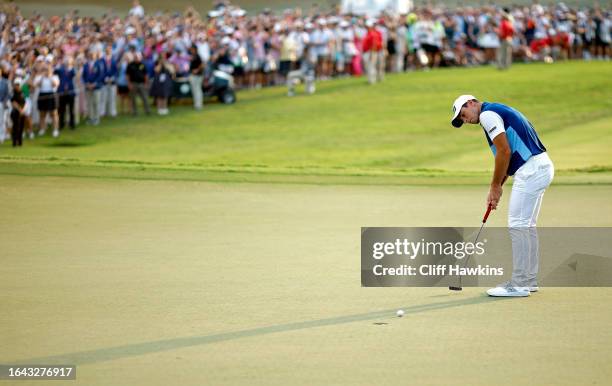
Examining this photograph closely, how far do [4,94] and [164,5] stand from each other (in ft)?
77.6

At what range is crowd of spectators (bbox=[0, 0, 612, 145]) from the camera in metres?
30.6

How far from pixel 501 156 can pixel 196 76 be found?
85.2 ft

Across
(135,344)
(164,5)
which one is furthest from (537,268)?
(164,5)

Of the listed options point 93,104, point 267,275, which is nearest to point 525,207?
point 267,275

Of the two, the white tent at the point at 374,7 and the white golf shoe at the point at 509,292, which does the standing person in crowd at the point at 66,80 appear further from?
the white golf shoe at the point at 509,292

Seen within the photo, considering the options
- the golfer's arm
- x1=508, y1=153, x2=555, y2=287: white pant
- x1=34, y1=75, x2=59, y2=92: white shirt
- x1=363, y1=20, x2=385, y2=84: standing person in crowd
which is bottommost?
x1=508, y1=153, x2=555, y2=287: white pant

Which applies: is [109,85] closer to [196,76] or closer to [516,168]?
[196,76]

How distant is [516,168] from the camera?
34.1 feet

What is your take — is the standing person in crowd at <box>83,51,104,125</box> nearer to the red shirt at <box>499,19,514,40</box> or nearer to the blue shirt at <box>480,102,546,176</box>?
the red shirt at <box>499,19,514,40</box>

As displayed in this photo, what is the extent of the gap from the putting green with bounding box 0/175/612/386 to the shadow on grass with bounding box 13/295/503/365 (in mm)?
16

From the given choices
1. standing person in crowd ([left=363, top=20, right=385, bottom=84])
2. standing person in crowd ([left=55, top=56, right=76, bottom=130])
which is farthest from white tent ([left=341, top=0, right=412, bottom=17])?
standing person in crowd ([left=55, top=56, right=76, bottom=130])

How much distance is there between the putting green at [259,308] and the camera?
7637mm

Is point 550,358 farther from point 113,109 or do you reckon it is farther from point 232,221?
point 113,109

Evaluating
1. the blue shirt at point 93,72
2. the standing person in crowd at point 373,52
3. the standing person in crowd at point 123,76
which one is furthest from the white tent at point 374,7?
the blue shirt at point 93,72
